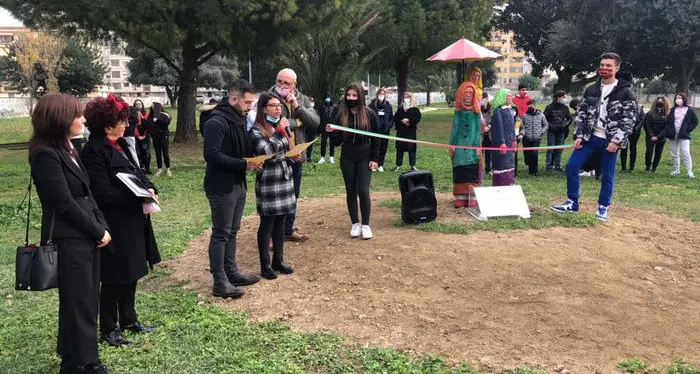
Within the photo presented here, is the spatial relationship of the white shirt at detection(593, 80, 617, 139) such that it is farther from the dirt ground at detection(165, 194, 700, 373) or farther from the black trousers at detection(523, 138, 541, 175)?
the black trousers at detection(523, 138, 541, 175)

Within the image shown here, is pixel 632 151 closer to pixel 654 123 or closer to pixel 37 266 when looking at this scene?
pixel 654 123

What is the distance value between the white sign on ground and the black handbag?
5285 mm

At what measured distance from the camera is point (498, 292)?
5016mm

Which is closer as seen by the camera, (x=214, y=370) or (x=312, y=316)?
(x=214, y=370)

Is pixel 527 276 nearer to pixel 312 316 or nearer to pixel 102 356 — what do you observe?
pixel 312 316

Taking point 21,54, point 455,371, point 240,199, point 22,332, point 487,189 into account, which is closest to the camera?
point 455,371

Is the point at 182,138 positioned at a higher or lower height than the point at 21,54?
lower

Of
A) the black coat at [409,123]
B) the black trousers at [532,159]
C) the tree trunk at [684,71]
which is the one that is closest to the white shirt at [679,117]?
the black trousers at [532,159]

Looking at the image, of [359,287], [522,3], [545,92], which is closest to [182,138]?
[359,287]

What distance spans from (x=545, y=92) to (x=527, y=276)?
82928mm

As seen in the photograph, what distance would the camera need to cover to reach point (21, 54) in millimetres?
50562

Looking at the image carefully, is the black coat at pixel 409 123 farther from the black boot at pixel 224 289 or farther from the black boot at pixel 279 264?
the black boot at pixel 224 289

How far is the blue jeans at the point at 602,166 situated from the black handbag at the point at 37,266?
6427 mm

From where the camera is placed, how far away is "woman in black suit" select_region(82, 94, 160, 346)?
12.7 ft
